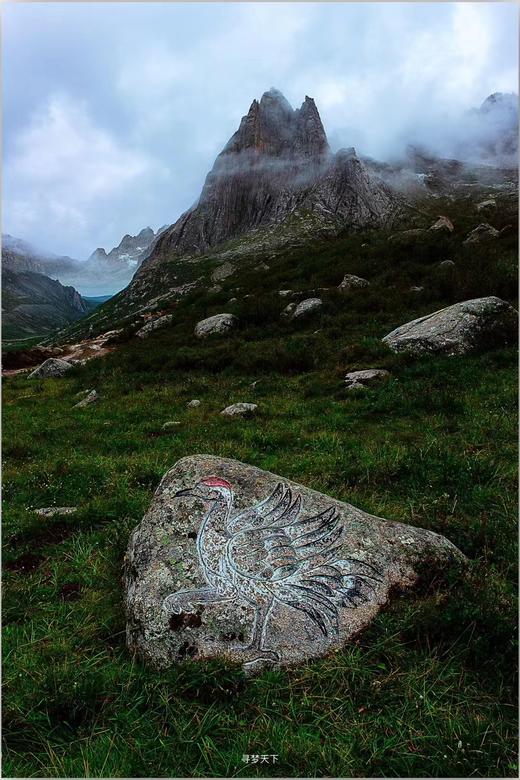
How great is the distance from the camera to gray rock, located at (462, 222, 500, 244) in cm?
2301

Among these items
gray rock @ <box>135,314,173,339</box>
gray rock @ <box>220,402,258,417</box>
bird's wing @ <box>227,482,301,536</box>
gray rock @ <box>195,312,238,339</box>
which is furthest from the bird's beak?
gray rock @ <box>135,314,173,339</box>

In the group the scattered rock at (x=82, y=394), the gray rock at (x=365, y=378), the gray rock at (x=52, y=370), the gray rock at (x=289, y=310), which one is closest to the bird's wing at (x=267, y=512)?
the gray rock at (x=365, y=378)

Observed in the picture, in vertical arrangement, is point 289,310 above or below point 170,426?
above

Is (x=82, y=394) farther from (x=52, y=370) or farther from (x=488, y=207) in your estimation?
(x=488, y=207)

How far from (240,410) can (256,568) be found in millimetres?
6831

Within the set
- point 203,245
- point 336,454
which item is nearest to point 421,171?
point 203,245

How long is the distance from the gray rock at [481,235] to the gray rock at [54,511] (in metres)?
23.9

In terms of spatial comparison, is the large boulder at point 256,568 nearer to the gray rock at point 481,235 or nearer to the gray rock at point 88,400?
the gray rock at point 88,400

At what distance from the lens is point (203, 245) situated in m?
114

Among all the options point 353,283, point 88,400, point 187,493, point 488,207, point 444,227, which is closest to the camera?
point 187,493

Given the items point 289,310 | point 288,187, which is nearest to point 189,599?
point 289,310

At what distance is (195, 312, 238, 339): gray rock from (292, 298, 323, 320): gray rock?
329 cm

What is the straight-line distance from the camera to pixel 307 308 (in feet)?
67.2

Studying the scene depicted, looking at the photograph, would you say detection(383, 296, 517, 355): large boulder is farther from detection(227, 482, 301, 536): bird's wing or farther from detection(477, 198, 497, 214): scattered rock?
detection(477, 198, 497, 214): scattered rock
